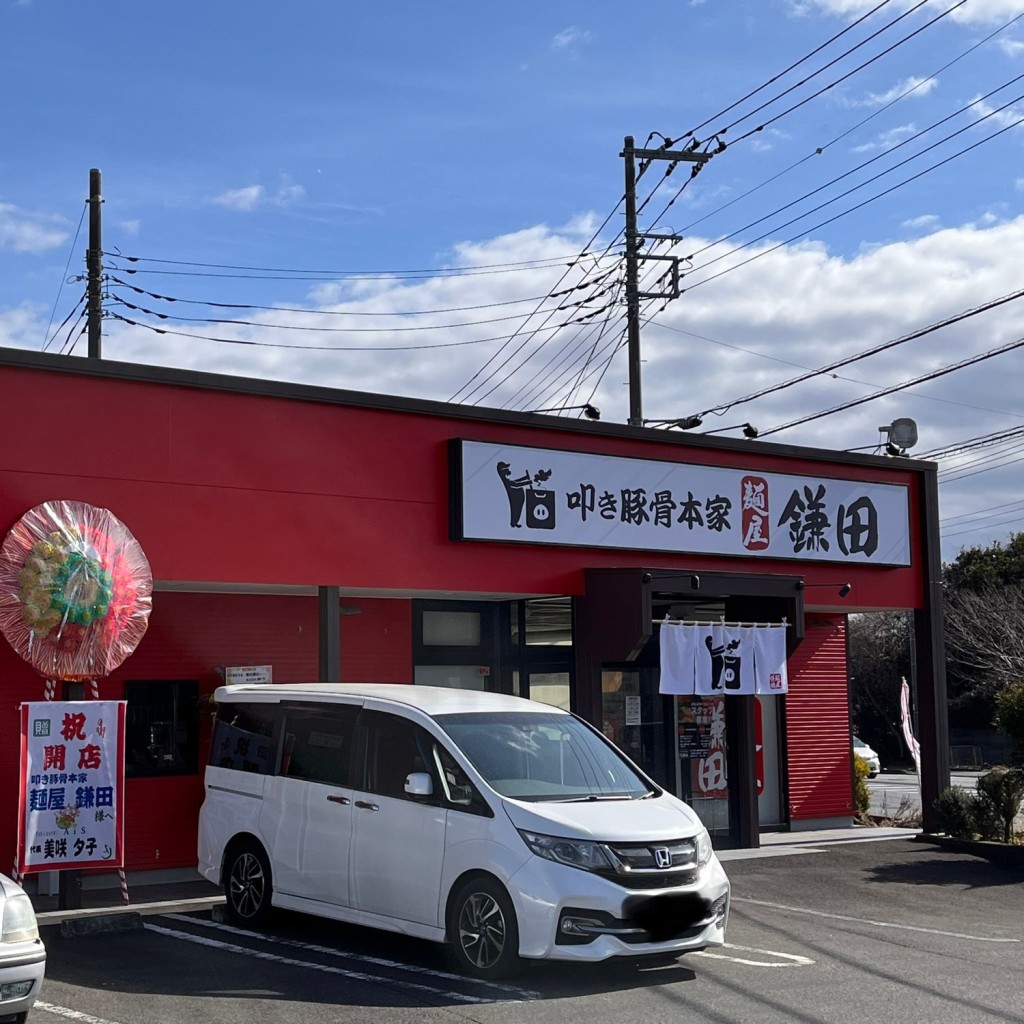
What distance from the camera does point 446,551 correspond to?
14.8 meters

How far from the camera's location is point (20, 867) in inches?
450

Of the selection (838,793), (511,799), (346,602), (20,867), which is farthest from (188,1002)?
(838,793)

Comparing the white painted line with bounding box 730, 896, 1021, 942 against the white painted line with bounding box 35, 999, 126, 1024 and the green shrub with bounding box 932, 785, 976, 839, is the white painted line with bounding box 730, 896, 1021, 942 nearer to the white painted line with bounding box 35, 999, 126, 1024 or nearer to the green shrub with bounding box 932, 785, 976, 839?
the green shrub with bounding box 932, 785, 976, 839

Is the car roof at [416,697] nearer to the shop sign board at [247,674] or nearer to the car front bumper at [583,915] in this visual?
the car front bumper at [583,915]

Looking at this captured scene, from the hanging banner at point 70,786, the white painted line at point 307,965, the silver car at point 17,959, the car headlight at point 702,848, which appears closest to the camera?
the silver car at point 17,959

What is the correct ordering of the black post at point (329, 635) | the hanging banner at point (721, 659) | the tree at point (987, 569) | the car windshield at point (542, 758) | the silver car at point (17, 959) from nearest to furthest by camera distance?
the silver car at point (17, 959), the car windshield at point (542, 758), the black post at point (329, 635), the hanging banner at point (721, 659), the tree at point (987, 569)

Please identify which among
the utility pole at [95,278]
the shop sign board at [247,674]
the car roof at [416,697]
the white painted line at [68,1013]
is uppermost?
the utility pole at [95,278]

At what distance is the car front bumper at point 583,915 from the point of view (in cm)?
841

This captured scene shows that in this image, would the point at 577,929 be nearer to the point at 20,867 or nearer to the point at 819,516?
the point at 20,867

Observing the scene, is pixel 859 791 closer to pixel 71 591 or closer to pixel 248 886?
pixel 248 886

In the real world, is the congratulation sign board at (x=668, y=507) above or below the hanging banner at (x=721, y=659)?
above

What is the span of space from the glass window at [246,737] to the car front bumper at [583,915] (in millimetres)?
3183

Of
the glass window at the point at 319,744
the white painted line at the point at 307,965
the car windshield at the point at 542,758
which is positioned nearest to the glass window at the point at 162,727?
the white painted line at the point at 307,965

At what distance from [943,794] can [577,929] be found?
11.0 m
